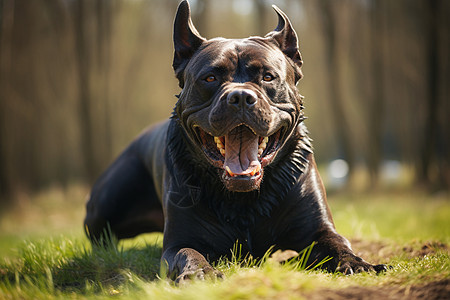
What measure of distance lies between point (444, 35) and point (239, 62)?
10.5 metres

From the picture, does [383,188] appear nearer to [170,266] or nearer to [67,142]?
[170,266]

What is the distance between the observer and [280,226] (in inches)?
156

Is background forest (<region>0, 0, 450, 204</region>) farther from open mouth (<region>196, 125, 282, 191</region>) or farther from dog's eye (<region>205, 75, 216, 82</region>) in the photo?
open mouth (<region>196, 125, 282, 191</region>)

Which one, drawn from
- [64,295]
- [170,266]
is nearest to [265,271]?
[170,266]

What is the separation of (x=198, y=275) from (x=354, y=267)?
111cm

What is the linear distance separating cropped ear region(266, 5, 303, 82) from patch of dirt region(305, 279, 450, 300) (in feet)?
→ 6.66

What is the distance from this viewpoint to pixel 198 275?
2939mm

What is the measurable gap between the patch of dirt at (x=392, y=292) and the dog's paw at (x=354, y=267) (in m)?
0.47

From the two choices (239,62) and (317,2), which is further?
(317,2)

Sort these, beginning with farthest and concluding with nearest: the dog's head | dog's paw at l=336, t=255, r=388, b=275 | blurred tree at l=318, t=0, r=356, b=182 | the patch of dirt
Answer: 1. blurred tree at l=318, t=0, r=356, b=182
2. the dog's head
3. dog's paw at l=336, t=255, r=388, b=275
4. the patch of dirt

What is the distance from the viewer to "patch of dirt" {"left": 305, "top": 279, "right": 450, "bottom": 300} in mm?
2502

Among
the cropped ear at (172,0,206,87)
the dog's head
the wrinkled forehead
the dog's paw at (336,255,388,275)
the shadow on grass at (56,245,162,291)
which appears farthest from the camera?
the cropped ear at (172,0,206,87)

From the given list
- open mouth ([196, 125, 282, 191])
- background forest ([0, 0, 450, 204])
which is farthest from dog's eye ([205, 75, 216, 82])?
background forest ([0, 0, 450, 204])

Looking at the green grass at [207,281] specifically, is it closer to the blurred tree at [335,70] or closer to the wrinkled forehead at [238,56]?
the wrinkled forehead at [238,56]
